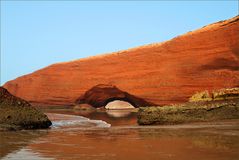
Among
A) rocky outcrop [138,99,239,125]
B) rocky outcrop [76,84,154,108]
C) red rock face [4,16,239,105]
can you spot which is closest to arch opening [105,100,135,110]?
rocky outcrop [76,84,154,108]

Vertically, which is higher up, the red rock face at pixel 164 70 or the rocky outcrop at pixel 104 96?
the red rock face at pixel 164 70

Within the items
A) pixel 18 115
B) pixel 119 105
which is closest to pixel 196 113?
pixel 18 115

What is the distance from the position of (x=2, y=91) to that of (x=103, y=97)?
2388 centimetres

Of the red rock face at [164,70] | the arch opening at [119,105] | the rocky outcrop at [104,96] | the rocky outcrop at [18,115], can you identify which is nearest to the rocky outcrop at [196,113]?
the rocky outcrop at [18,115]

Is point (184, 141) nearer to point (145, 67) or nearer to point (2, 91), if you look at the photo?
point (2, 91)

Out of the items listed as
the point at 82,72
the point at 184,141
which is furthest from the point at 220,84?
the point at 184,141

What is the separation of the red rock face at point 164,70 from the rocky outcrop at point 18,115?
1994 centimetres

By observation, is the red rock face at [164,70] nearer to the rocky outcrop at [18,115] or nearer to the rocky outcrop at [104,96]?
the rocky outcrop at [104,96]

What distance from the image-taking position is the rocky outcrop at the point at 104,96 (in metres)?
34.5

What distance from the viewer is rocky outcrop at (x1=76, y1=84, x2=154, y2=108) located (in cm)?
3450

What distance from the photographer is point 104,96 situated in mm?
36062

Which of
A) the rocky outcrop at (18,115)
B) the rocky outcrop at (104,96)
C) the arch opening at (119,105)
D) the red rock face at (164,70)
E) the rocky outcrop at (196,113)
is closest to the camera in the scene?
the rocky outcrop at (18,115)

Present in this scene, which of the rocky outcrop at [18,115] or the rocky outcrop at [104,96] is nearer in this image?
the rocky outcrop at [18,115]

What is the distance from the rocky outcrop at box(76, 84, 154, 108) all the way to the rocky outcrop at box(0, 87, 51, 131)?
71.7 ft
